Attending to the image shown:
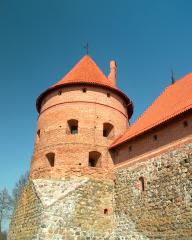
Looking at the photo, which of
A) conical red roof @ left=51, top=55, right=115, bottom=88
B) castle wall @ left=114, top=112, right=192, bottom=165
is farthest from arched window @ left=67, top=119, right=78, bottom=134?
castle wall @ left=114, top=112, right=192, bottom=165

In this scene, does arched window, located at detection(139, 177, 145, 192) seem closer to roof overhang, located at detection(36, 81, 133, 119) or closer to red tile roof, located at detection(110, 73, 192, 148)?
red tile roof, located at detection(110, 73, 192, 148)

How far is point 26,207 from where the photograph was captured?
40.3 feet

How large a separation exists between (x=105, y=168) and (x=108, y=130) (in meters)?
2.14

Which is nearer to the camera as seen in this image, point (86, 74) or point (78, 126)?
point (78, 126)

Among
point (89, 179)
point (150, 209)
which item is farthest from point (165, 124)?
point (89, 179)

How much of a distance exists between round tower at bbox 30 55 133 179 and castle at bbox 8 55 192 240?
43mm

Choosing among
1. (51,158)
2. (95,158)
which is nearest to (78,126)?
(95,158)

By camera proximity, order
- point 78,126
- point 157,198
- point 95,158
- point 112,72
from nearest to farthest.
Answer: point 157,198 < point 78,126 < point 95,158 < point 112,72

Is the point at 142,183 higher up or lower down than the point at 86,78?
lower down

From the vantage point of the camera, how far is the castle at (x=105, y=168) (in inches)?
396

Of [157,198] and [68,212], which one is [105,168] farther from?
[157,198]

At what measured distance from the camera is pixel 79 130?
13398mm

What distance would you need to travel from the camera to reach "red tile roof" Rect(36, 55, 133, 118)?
571 inches

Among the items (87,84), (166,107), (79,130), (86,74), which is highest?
(86,74)
